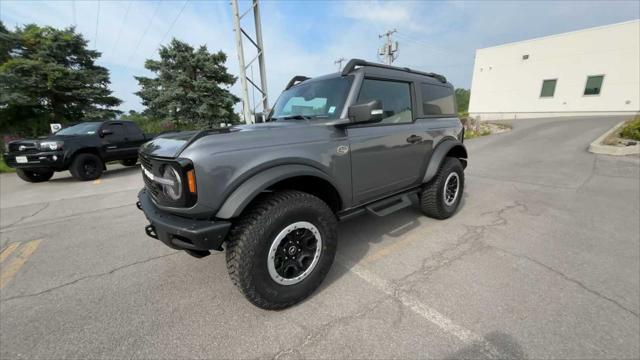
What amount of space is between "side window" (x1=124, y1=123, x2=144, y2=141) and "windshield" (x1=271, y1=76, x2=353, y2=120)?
7.75 metres

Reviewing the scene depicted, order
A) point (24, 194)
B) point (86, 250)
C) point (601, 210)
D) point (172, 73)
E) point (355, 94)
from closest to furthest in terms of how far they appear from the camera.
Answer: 1. point (355, 94)
2. point (86, 250)
3. point (601, 210)
4. point (24, 194)
5. point (172, 73)

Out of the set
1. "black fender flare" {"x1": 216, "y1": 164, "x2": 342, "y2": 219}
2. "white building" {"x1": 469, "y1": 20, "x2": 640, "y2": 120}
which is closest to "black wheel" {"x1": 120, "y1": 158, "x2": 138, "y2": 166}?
"black fender flare" {"x1": 216, "y1": 164, "x2": 342, "y2": 219}

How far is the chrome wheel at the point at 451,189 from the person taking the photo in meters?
3.66

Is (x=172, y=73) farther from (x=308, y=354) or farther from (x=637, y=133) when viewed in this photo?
(x=637, y=133)

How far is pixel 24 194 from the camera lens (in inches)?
234

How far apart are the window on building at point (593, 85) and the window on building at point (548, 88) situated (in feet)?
7.11

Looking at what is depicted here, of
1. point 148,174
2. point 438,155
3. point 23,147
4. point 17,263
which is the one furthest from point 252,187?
point 23,147

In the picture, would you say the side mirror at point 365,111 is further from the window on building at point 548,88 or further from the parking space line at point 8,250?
the window on building at point 548,88

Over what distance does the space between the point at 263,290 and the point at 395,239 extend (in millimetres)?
1858

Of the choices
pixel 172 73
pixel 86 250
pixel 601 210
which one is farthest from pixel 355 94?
pixel 172 73

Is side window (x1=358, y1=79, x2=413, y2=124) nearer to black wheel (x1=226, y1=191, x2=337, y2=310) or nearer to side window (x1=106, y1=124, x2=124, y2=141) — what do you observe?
black wheel (x1=226, y1=191, x2=337, y2=310)

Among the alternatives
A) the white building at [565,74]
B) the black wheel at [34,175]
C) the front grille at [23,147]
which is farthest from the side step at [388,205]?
the white building at [565,74]

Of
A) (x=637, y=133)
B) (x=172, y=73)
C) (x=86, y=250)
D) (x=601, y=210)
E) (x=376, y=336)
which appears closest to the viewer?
(x=376, y=336)

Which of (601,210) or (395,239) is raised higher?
(395,239)
